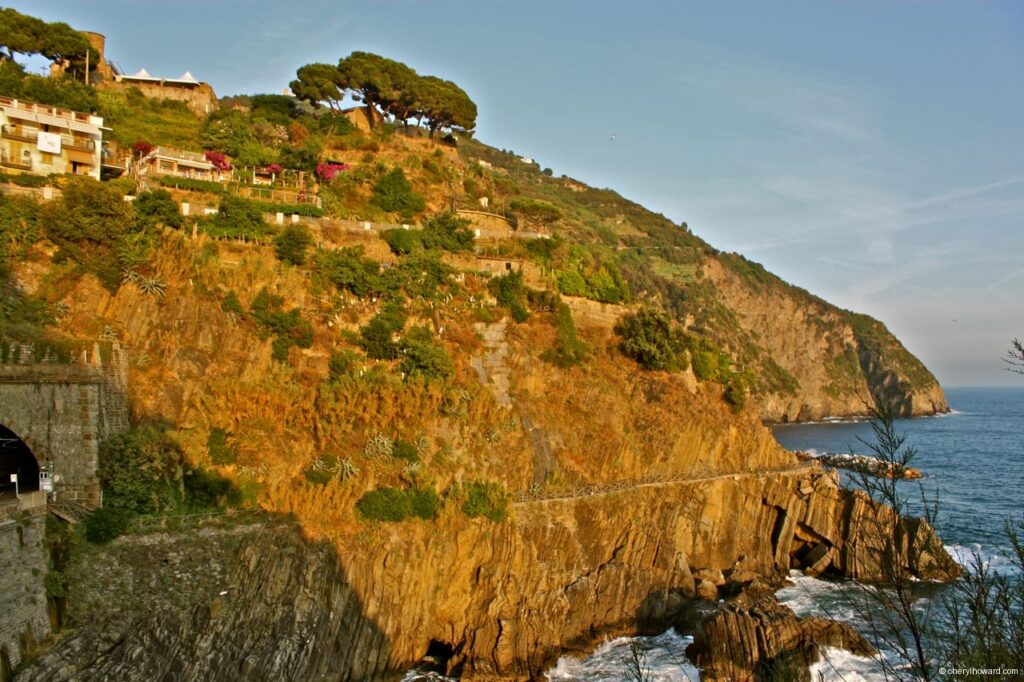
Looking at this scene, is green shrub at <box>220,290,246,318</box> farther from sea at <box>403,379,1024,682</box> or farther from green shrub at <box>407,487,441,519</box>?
sea at <box>403,379,1024,682</box>

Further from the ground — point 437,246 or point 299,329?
point 437,246

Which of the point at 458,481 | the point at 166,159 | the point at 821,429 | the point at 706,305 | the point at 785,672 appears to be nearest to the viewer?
the point at 785,672

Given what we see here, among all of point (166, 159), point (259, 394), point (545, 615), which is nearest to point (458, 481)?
point (545, 615)

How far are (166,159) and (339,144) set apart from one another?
11.2 m

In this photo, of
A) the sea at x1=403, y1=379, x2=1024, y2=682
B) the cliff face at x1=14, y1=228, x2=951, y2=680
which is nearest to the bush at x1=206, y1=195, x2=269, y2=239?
the cliff face at x1=14, y1=228, x2=951, y2=680

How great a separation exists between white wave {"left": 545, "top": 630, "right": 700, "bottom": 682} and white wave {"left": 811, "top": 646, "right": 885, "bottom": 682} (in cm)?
402

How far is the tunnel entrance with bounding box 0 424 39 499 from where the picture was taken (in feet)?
71.5

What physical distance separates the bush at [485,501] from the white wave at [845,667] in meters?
12.0

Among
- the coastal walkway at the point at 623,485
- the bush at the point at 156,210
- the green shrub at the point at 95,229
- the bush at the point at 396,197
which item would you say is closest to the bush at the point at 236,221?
the bush at the point at 156,210

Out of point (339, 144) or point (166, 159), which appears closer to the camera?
point (166, 159)

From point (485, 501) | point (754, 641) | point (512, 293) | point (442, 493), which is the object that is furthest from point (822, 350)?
point (442, 493)

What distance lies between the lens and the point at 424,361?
101 feet

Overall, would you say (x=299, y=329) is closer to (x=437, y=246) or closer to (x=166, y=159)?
(x=437, y=246)

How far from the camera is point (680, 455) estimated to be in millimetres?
33688
